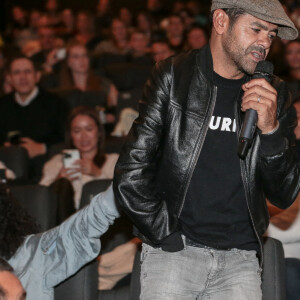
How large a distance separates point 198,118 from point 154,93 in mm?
180

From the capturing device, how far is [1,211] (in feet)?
9.46

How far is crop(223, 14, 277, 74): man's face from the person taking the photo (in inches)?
97.0

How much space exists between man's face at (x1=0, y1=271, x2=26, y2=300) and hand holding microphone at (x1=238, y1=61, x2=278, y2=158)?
789 mm

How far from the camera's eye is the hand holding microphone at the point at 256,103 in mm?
2230

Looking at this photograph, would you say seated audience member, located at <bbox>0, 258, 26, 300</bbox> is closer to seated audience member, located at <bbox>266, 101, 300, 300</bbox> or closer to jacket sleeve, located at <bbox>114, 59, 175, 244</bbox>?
jacket sleeve, located at <bbox>114, 59, 175, 244</bbox>

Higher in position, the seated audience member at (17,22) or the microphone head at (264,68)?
the microphone head at (264,68)

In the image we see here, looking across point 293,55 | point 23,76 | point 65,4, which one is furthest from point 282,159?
point 65,4

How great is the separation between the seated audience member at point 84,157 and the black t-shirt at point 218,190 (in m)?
2.06

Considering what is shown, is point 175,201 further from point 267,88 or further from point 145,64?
point 145,64

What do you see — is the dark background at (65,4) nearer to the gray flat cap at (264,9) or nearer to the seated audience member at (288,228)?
the seated audience member at (288,228)

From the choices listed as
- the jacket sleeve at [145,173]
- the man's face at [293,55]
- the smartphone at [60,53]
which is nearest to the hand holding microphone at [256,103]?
the jacket sleeve at [145,173]

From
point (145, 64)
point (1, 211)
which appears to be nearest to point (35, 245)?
point (1, 211)

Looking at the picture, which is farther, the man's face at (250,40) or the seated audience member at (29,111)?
the seated audience member at (29,111)

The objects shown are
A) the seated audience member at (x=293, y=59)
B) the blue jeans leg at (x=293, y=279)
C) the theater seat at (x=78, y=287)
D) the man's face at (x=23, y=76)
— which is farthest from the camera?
the seated audience member at (x=293, y=59)
